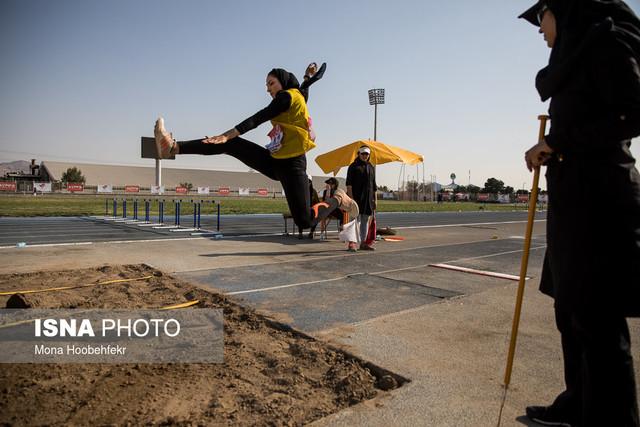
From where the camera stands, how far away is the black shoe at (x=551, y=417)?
2.04m

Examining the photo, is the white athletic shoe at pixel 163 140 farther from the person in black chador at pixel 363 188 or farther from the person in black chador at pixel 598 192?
the person in black chador at pixel 363 188

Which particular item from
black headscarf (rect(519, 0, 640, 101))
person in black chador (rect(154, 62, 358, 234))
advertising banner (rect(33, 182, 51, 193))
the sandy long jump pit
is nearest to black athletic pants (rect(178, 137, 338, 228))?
person in black chador (rect(154, 62, 358, 234))

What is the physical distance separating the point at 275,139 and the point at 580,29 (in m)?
2.87

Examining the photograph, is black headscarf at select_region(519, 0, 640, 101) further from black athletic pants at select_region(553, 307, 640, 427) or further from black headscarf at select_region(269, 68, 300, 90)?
black headscarf at select_region(269, 68, 300, 90)

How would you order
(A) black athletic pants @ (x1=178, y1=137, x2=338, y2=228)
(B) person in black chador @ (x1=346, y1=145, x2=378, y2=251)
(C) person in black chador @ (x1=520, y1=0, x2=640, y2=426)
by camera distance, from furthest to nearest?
1. (B) person in black chador @ (x1=346, y1=145, x2=378, y2=251)
2. (A) black athletic pants @ (x1=178, y1=137, x2=338, y2=228)
3. (C) person in black chador @ (x1=520, y1=0, x2=640, y2=426)

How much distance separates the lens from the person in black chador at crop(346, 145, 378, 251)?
28.8 ft

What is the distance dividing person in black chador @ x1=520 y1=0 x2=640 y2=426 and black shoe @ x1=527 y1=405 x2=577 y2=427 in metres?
0.29

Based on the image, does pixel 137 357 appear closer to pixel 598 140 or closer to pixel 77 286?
pixel 77 286

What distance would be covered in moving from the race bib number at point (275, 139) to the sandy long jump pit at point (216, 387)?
5.78 feet

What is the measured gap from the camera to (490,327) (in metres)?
3.60

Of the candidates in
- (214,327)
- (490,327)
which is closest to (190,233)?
(214,327)

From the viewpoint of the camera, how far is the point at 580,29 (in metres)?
1.80

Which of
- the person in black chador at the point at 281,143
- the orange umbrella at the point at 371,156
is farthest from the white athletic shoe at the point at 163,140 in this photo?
the orange umbrella at the point at 371,156

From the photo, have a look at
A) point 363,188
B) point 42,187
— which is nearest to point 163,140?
point 363,188
